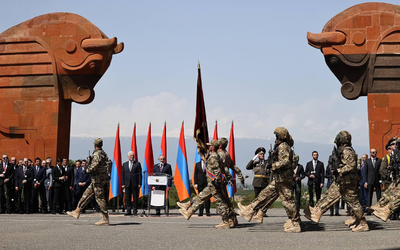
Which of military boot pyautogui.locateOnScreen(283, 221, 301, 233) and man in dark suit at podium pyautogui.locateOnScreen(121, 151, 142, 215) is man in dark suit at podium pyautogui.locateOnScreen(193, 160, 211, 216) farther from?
military boot pyautogui.locateOnScreen(283, 221, 301, 233)

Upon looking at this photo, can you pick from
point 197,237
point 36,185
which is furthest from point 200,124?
point 197,237

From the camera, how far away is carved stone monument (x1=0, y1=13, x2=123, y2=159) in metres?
19.6

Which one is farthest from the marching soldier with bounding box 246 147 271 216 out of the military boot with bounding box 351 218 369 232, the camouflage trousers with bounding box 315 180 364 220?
the military boot with bounding box 351 218 369 232

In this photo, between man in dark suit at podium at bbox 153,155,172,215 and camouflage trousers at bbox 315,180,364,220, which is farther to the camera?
man in dark suit at podium at bbox 153,155,172,215

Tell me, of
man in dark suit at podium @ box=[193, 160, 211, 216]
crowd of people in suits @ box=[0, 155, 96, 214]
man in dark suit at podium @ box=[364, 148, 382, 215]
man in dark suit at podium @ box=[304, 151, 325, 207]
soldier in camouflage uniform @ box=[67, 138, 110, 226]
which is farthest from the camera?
crowd of people in suits @ box=[0, 155, 96, 214]

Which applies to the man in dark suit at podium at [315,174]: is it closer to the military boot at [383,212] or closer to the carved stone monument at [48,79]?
the military boot at [383,212]

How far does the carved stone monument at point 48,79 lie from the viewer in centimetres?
1958

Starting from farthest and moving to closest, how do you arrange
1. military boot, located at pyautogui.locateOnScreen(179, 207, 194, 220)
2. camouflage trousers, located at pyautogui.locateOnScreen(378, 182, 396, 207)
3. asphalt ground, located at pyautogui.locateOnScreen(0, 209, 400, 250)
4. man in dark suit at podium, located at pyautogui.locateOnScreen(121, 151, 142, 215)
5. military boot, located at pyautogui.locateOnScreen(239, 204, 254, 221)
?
man in dark suit at podium, located at pyautogui.locateOnScreen(121, 151, 142, 215) → military boot, located at pyautogui.locateOnScreen(179, 207, 194, 220) → camouflage trousers, located at pyautogui.locateOnScreen(378, 182, 396, 207) → military boot, located at pyautogui.locateOnScreen(239, 204, 254, 221) → asphalt ground, located at pyautogui.locateOnScreen(0, 209, 400, 250)

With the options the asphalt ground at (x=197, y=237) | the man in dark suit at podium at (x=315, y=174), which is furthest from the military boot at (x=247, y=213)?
the man in dark suit at podium at (x=315, y=174)

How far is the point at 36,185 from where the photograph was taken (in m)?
17.5

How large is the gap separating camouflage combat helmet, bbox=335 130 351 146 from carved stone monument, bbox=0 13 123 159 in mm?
10524

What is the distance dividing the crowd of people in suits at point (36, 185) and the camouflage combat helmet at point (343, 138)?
9380 mm

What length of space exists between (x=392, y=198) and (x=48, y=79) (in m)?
12.5

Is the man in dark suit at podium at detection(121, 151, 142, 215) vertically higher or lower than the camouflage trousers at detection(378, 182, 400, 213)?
higher
